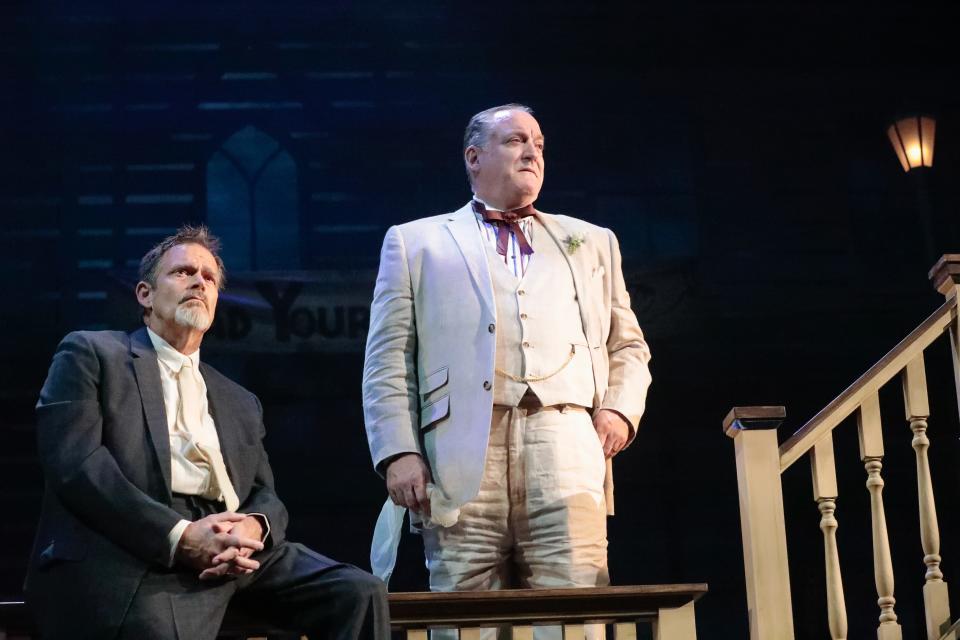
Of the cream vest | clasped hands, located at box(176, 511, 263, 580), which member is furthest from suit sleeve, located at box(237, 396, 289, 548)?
the cream vest

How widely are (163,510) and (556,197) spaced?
232 inches

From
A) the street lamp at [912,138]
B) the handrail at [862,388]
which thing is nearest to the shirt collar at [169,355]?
the handrail at [862,388]

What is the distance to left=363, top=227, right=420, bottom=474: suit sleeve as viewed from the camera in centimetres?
358

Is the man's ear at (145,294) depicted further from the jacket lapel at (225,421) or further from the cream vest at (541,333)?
the cream vest at (541,333)

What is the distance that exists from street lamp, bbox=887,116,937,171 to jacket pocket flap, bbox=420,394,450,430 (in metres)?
5.72

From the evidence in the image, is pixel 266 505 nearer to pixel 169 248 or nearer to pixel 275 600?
pixel 275 600

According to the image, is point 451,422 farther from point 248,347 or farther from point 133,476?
point 248,347

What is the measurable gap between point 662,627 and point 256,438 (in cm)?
102

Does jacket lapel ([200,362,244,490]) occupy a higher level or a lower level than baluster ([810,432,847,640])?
higher

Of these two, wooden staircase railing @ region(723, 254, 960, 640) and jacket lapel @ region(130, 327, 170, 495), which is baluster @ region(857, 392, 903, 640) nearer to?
wooden staircase railing @ region(723, 254, 960, 640)

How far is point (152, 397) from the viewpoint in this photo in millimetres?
3244

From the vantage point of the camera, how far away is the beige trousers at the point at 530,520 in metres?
3.46

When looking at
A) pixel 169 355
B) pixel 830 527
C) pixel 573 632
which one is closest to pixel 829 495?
pixel 830 527

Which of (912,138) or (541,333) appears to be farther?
(912,138)
